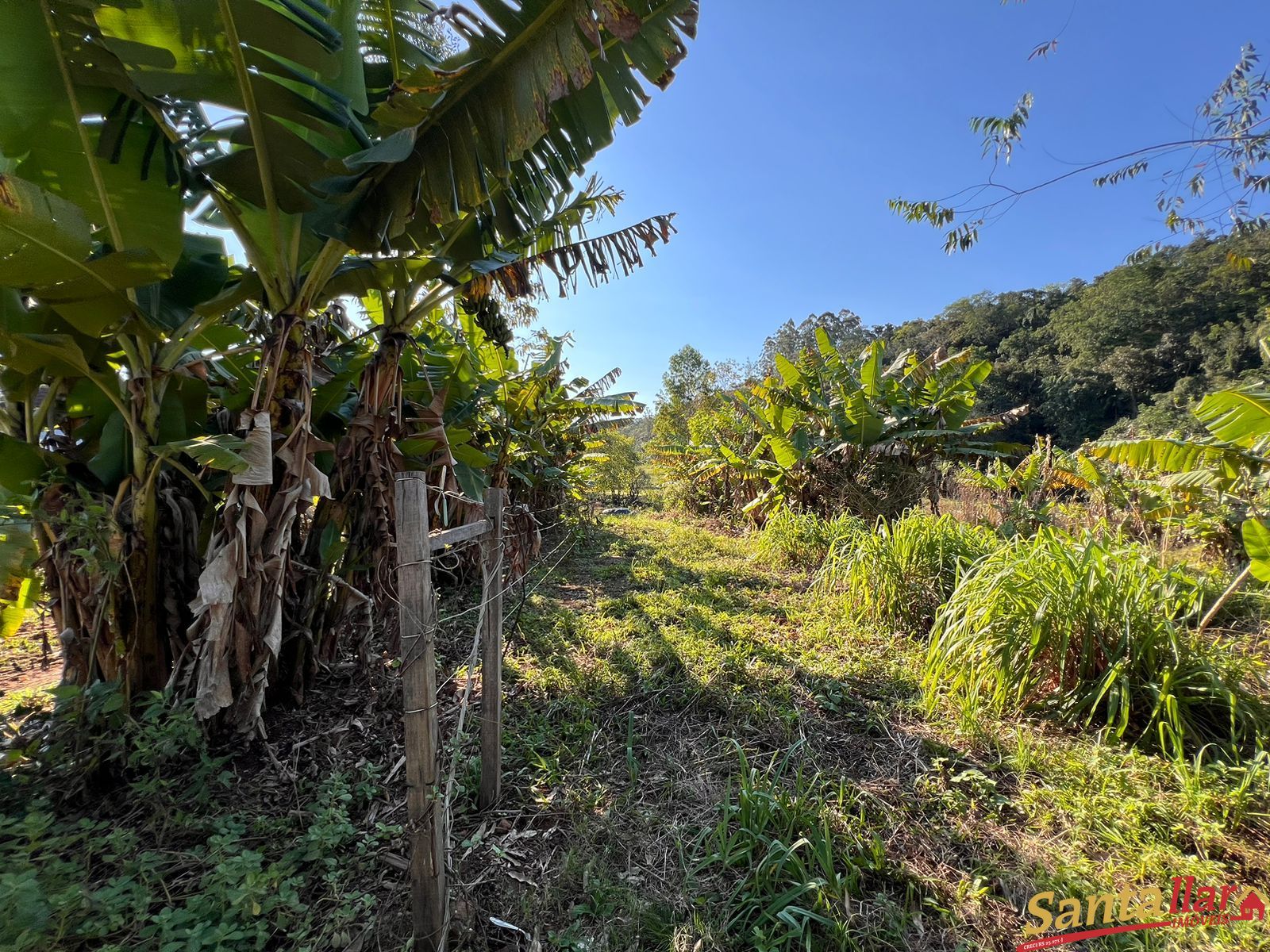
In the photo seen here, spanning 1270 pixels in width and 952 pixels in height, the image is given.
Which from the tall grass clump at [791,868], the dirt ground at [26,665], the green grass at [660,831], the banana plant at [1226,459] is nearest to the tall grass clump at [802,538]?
the banana plant at [1226,459]

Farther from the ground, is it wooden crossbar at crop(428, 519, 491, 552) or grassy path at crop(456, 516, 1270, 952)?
wooden crossbar at crop(428, 519, 491, 552)

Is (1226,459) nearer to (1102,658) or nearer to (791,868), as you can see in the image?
(1102,658)

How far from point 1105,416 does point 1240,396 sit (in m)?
35.4

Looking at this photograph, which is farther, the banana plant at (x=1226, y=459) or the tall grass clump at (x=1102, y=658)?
the banana plant at (x=1226, y=459)

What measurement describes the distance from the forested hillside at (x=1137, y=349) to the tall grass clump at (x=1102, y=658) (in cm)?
2248

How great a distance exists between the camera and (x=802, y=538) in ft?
18.7

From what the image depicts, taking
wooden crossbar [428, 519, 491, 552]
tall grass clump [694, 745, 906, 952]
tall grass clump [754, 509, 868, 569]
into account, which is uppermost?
wooden crossbar [428, 519, 491, 552]

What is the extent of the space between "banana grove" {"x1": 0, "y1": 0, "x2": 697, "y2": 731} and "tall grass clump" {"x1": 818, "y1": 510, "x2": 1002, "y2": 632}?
3468 mm

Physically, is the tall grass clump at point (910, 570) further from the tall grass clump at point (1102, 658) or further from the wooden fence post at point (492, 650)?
the wooden fence post at point (492, 650)

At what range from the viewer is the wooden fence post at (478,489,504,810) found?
193 cm

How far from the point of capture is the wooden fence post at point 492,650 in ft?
6.32

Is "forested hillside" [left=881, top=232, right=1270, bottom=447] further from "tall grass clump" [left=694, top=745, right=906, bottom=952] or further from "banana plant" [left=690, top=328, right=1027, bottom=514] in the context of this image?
"tall grass clump" [left=694, top=745, right=906, bottom=952]

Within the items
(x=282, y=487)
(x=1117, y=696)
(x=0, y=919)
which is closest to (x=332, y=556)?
(x=282, y=487)

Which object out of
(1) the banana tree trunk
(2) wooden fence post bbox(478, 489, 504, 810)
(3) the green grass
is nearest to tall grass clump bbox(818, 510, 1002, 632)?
(3) the green grass
